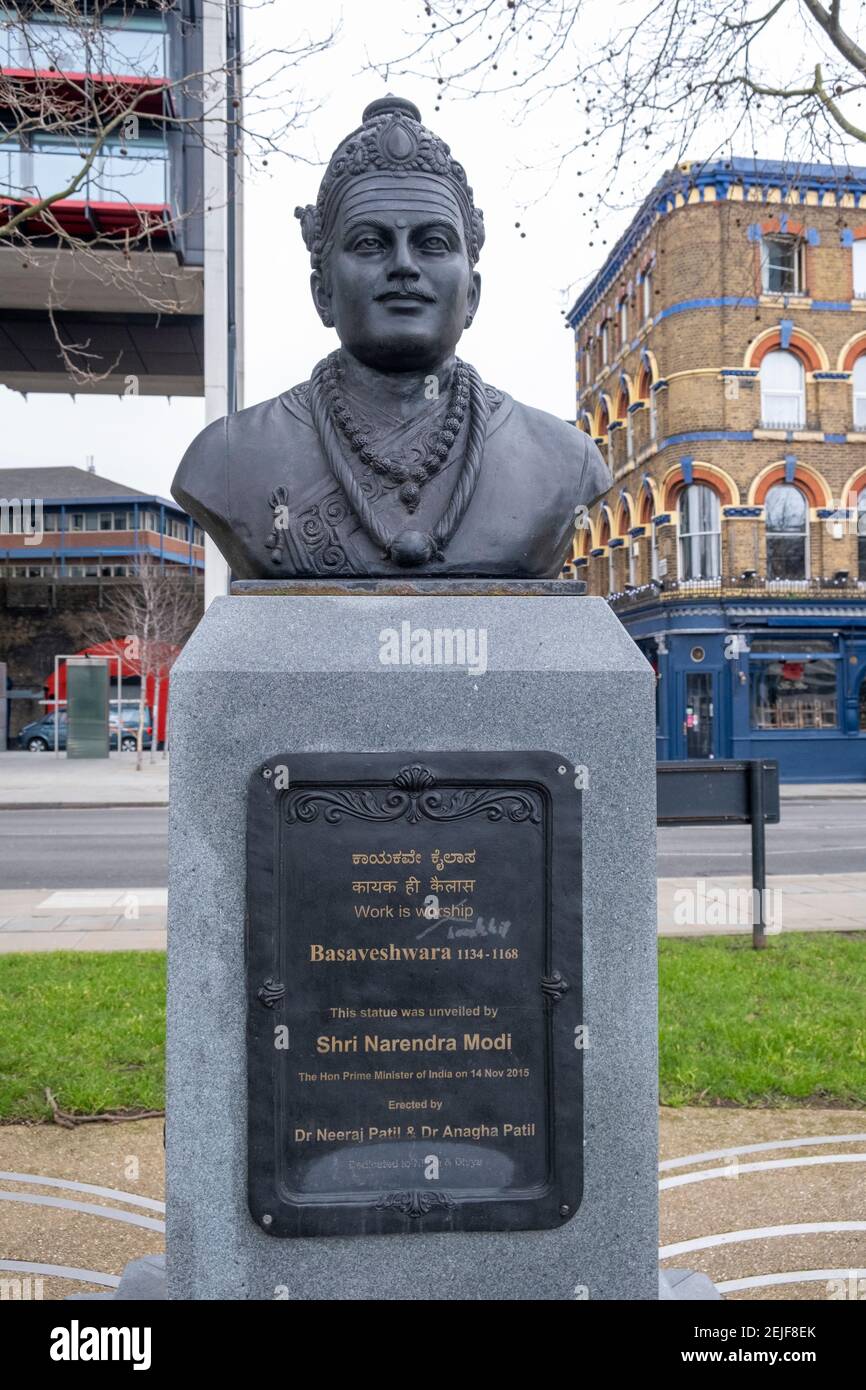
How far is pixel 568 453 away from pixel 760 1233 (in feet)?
9.50

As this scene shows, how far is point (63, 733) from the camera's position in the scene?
4309cm

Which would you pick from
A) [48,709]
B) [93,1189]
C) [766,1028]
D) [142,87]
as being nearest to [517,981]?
[93,1189]

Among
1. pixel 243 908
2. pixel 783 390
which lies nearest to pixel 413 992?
pixel 243 908

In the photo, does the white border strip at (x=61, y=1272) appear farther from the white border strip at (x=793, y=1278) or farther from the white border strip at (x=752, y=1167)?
the white border strip at (x=752, y=1167)

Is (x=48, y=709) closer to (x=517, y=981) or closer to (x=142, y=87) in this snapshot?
(x=142, y=87)

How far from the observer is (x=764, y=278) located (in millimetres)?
25562

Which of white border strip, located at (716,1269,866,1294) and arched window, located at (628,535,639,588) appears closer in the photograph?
white border strip, located at (716,1269,866,1294)

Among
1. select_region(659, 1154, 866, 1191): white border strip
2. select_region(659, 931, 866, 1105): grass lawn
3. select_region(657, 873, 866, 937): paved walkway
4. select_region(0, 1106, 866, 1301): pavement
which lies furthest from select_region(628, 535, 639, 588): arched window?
select_region(659, 1154, 866, 1191): white border strip

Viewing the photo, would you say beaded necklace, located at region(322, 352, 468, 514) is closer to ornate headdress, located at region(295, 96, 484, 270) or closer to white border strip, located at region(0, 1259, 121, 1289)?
ornate headdress, located at region(295, 96, 484, 270)

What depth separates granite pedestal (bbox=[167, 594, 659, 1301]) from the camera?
3.13 meters

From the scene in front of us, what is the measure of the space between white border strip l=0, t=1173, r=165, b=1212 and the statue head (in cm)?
334

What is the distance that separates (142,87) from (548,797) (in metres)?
6.03

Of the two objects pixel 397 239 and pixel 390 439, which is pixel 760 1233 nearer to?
pixel 390 439

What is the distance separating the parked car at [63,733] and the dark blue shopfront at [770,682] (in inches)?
890
